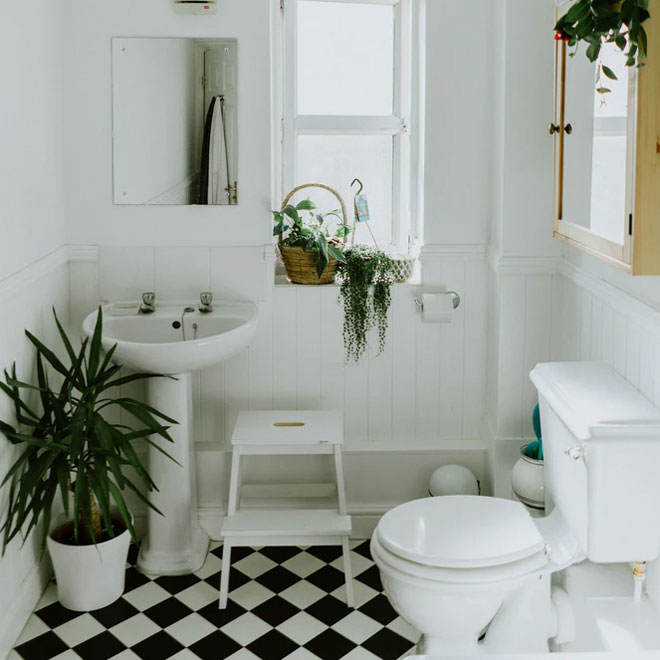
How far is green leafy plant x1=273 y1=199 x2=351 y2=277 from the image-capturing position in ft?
11.2

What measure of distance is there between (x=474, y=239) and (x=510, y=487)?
2.94 ft

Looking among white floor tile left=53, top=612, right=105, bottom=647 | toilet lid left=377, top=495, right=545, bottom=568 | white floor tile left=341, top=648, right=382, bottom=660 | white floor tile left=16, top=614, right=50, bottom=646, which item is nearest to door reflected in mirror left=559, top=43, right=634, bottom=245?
toilet lid left=377, top=495, right=545, bottom=568

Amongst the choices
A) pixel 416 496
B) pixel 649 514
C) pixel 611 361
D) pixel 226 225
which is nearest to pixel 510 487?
pixel 416 496

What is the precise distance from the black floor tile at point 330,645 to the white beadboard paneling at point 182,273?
1.26m

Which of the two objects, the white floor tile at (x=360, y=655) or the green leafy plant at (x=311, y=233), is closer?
the white floor tile at (x=360, y=655)

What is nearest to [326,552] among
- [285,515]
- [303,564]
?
[303,564]

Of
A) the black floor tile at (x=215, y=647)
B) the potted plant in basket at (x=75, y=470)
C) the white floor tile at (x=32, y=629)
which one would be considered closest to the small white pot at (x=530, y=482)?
the black floor tile at (x=215, y=647)

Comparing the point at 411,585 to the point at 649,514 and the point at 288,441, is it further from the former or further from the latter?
the point at 288,441

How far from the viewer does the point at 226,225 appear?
11.3 feet

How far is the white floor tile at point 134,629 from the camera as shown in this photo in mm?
2879

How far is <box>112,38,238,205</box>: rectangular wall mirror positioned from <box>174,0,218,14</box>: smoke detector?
96 mm

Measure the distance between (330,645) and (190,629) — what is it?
437 millimetres

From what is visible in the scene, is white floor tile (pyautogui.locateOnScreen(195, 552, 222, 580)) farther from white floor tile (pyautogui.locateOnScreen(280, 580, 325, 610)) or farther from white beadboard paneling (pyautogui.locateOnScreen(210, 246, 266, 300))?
white beadboard paneling (pyautogui.locateOnScreen(210, 246, 266, 300))

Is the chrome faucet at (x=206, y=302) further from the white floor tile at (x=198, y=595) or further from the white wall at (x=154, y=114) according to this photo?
the white floor tile at (x=198, y=595)
